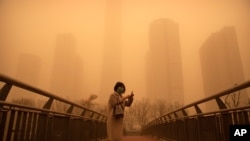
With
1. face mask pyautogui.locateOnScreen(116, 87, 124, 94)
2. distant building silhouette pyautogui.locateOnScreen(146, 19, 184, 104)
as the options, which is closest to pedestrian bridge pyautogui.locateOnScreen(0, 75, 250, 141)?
face mask pyautogui.locateOnScreen(116, 87, 124, 94)

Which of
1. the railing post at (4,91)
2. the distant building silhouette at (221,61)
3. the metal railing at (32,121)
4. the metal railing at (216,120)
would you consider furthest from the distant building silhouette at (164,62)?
the railing post at (4,91)

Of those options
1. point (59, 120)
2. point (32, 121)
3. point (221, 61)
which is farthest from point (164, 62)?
point (32, 121)

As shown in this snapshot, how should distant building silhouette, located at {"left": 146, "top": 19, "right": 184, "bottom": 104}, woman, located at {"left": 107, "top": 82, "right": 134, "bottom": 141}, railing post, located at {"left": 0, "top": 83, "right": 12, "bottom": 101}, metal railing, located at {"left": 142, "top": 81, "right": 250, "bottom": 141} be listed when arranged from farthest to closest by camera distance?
1. distant building silhouette, located at {"left": 146, "top": 19, "right": 184, "bottom": 104}
2. woman, located at {"left": 107, "top": 82, "right": 134, "bottom": 141}
3. metal railing, located at {"left": 142, "top": 81, "right": 250, "bottom": 141}
4. railing post, located at {"left": 0, "top": 83, "right": 12, "bottom": 101}

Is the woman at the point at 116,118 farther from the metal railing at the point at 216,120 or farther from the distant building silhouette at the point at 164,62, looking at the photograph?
the distant building silhouette at the point at 164,62

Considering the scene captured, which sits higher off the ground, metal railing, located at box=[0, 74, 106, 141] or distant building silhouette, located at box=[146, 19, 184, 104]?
distant building silhouette, located at box=[146, 19, 184, 104]

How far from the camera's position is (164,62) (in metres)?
72.7

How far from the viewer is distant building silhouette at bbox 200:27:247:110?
120 ft

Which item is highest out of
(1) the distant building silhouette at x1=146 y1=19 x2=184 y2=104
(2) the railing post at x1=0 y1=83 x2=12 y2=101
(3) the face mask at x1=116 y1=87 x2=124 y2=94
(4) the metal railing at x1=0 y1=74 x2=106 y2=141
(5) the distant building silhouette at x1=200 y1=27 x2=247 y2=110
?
(1) the distant building silhouette at x1=146 y1=19 x2=184 y2=104

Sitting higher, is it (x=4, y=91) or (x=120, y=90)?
(x=120, y=90)

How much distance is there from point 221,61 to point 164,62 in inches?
1262

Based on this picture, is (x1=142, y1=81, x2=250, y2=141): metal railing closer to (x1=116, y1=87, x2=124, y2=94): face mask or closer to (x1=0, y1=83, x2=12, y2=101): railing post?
(x1=116, y1=87, x2=124, y2=94): face mask

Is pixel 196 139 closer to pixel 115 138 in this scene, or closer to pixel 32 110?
pixel 115 138

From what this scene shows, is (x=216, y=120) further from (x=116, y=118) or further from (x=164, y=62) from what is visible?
(x=164, y=62)

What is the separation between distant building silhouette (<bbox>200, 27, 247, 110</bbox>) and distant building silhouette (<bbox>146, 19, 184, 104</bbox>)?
22770mm
